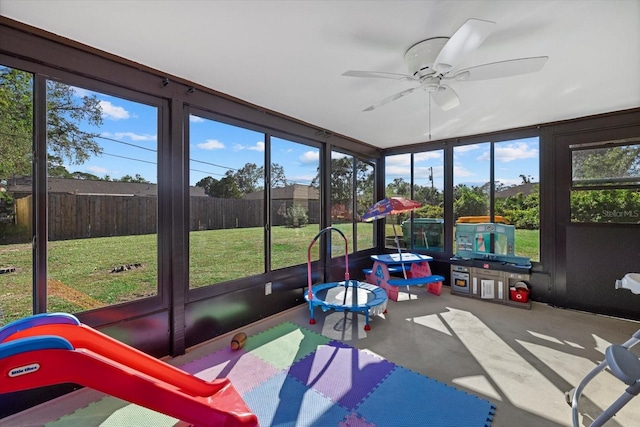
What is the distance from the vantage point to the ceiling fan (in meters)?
1.62

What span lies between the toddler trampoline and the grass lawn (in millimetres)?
650

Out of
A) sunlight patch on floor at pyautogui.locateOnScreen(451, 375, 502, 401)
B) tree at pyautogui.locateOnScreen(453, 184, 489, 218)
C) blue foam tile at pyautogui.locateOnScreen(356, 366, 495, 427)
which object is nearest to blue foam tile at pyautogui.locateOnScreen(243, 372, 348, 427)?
blue foam tile at pyautogui.locateOnScreen(356, 366, 495, 427)

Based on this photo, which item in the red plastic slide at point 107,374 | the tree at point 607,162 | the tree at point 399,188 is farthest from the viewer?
the tree at point 399,188

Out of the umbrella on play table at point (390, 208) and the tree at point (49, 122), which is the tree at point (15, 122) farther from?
the umbrella on play table at point (390, 208)

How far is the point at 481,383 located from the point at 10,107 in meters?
4.17

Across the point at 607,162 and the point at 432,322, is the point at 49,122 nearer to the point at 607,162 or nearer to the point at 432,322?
the point at 432,322

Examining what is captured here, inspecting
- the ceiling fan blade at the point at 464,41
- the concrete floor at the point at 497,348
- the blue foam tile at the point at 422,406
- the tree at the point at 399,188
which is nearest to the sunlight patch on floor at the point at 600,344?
the concrete floor at the point at 497,348

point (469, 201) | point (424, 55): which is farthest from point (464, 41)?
point (469, 201)

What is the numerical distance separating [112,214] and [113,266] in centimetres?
49

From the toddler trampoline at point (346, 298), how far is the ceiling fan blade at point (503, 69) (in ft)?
7.27

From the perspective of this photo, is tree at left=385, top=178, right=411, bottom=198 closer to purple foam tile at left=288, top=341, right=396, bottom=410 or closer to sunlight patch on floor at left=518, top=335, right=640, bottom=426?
sunlight patch on floor at left=518, top=335, right=640, bottom=426

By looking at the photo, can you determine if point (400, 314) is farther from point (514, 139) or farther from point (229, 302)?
point (514, 139)

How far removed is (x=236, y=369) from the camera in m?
2.46

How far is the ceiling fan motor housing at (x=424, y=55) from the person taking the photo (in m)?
2.04
